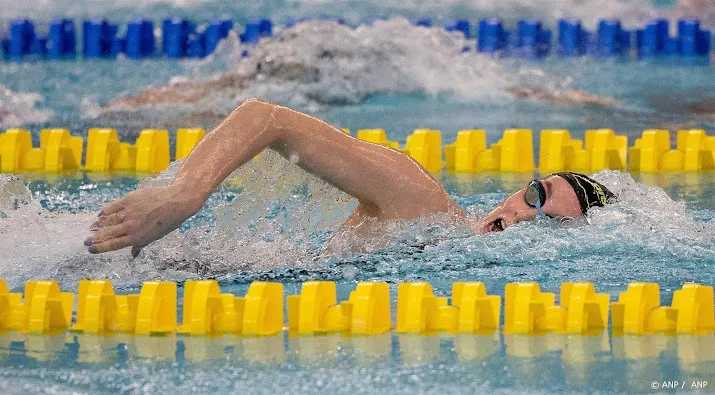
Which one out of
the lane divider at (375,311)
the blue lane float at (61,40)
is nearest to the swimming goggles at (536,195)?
the lane divider at (375,311)

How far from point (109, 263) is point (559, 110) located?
443 centimetres

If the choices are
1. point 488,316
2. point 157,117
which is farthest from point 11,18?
point 488,316

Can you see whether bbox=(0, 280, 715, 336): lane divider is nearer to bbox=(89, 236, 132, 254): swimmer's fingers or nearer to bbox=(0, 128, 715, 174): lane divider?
bbox=(89, 236, 132, 254): swimmer's fingers

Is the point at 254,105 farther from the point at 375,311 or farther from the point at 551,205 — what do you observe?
the point at 551,205

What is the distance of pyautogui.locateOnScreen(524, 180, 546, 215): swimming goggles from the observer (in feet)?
12.0

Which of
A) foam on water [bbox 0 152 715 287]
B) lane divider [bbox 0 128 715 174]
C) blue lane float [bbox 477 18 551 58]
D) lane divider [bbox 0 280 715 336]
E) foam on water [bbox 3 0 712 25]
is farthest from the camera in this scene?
foam on water [bbox 3 0 712 25]

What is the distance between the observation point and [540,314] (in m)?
3.11

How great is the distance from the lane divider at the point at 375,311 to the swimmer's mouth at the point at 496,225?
24.8 inches

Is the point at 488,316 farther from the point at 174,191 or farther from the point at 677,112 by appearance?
the point at 677,112

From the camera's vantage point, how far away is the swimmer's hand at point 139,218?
2.96 metres

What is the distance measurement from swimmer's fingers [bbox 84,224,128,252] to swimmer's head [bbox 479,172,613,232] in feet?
4.27

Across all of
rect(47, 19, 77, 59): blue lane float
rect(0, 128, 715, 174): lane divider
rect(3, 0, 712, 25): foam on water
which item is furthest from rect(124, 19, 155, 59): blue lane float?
rect(0, 128, 715, 174): lane divider

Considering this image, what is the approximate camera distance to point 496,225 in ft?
12.5

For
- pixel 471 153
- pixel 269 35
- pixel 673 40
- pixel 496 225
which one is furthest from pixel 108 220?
pixel 673 40
